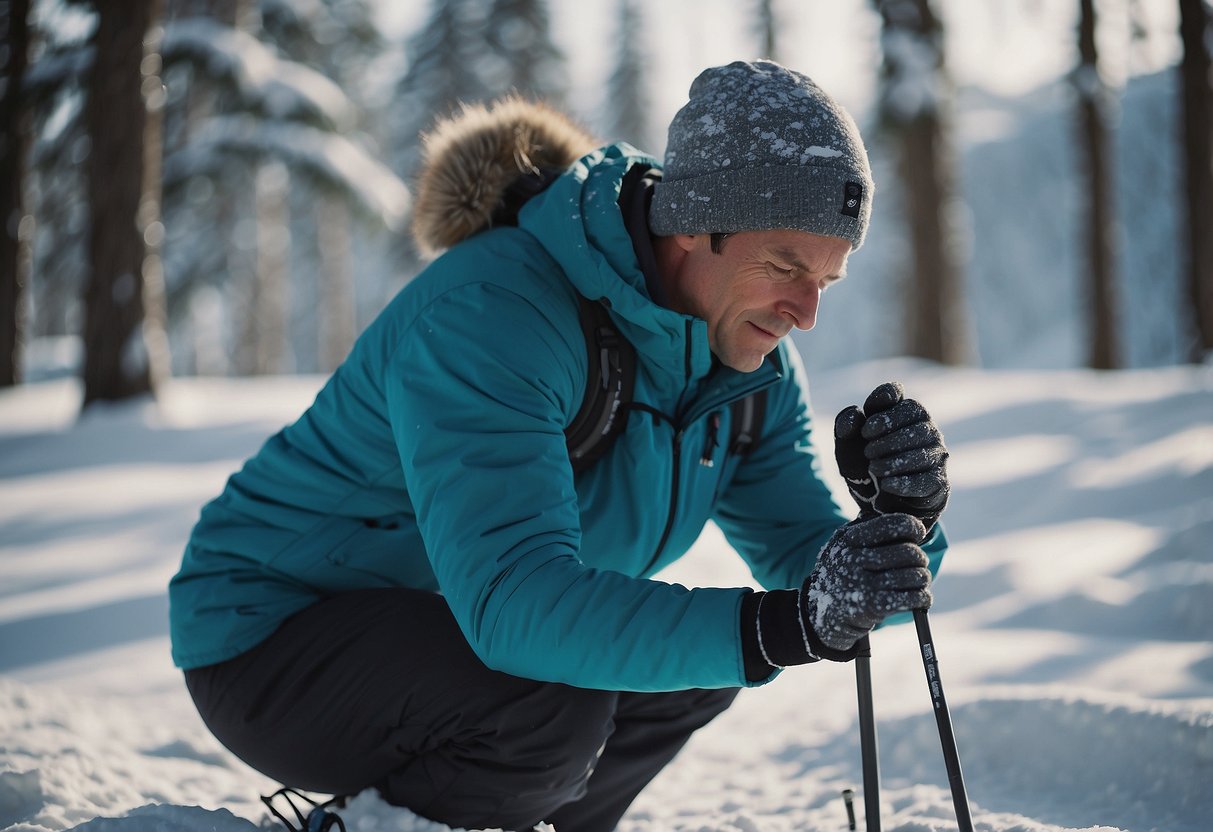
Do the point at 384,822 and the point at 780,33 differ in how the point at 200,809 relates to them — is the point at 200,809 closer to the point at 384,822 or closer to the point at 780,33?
the point at 384,822

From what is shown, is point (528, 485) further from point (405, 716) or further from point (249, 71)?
point (249, 71)

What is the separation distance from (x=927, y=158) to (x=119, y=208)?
7.43 m

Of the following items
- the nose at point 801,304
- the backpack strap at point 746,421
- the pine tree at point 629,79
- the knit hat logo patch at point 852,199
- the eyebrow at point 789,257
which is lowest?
the backpack strap at point 746,421

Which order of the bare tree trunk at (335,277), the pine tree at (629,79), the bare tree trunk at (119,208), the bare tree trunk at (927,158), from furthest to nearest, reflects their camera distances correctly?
1. the pine tree at (629,79)
2. the bare tree trunk at (335,277)
3. the bare tree trunk at (927,158)
4. the bare tree trunk at (119,208)

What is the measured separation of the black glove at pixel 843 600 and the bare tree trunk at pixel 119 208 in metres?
7.01

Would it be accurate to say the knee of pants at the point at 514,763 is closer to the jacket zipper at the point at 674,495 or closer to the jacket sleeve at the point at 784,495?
the jacket zipper at the point at 674,495

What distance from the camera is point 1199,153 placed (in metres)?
9.30

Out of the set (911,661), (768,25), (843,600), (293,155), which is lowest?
(911,661)

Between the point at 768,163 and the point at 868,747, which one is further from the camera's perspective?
the point at 868,747

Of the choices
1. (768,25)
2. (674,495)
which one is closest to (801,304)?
(674,495)

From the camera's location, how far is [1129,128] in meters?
26.9

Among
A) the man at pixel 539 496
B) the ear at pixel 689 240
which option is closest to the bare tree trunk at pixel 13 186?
the man at pixel 539 496

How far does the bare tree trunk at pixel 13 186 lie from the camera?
30.2ft

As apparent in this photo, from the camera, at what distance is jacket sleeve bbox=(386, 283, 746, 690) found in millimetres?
1438
